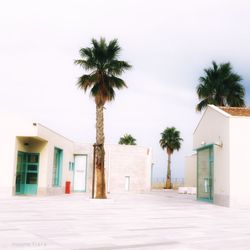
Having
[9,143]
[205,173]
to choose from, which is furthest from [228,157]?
[9,143]

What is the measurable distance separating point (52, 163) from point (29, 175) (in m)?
2.12

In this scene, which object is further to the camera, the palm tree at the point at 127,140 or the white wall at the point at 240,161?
the palm tree at the point at 127,140

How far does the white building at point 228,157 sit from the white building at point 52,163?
11.0 metres

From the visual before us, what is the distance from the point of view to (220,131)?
2291 centimetres

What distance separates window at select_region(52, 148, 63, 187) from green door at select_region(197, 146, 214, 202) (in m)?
11.1

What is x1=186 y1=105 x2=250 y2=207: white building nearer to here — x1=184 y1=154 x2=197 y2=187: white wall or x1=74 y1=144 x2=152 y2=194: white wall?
x1=74 y1=144 x2=152 y2=194: white wall

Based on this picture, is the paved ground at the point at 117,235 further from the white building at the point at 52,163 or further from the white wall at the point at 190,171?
the white wall at the point at 190,171

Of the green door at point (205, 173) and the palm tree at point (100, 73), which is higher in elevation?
the palm tree at point (100, 73)

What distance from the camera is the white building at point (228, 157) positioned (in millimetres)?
20656

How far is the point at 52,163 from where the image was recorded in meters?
29.9

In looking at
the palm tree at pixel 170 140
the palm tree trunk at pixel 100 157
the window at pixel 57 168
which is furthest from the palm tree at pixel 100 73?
the palm tree at pixel 170 140

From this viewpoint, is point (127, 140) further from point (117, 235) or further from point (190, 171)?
point (117, 235)

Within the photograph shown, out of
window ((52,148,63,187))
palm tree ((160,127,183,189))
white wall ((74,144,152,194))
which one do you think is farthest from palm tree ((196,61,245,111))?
palm tree ((160,127,183,189))

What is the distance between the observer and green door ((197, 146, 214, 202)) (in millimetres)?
25266
